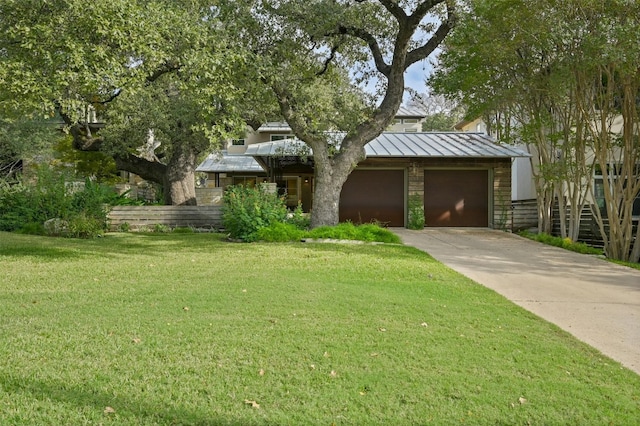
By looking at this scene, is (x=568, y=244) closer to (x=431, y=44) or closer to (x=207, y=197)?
(x=431, y=44)

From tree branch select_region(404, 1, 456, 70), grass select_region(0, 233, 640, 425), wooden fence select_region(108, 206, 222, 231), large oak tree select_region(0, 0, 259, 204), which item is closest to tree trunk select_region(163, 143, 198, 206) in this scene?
wooden fence select_region(108, 206, 222, 231)

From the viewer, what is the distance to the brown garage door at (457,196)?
17.6m

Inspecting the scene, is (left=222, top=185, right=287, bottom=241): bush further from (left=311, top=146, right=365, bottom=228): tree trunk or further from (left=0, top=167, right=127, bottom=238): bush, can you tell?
(left=0, top=167, right=127, bottom=238): bush

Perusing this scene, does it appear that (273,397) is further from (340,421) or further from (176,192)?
(176,192)

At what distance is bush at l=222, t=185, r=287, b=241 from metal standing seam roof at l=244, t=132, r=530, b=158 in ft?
8.26

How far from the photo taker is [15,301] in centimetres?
562

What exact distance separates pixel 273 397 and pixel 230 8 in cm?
926

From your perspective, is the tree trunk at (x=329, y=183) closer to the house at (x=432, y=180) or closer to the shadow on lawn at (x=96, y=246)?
the shadow on lawn at (x=96, y=246)

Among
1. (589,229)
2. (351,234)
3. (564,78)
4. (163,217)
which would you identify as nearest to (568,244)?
(589,229)

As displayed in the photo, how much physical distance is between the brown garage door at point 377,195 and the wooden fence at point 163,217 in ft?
15.1

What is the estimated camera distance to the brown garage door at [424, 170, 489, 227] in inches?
692

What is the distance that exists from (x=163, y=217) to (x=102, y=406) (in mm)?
13600

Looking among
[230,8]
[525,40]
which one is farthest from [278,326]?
[525,40]

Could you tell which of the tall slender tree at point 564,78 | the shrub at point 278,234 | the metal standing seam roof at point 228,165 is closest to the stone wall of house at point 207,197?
the metal standing seam roof at point 228,165
